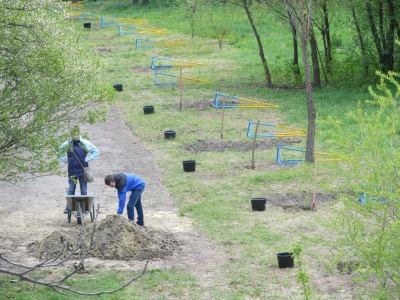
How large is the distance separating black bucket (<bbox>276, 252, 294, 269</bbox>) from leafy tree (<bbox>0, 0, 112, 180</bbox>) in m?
3.53

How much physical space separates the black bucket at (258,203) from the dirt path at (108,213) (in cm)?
123

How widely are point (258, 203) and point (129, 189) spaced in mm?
2521

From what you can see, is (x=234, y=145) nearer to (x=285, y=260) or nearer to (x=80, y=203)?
(x=80, y=203)

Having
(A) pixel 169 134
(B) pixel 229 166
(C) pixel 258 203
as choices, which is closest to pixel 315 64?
(A) pixel 169 134

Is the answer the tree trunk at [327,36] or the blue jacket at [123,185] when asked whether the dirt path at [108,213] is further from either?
the tree trunk at [327,36]

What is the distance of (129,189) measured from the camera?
13.4 m

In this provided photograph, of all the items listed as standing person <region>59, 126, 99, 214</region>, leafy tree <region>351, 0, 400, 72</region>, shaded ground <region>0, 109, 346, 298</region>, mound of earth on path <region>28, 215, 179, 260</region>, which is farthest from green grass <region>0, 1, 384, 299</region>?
standing person <region>59, 126, 99, 214</region>

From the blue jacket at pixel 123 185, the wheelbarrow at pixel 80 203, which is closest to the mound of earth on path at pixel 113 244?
the blue jacket at pixel 123 185

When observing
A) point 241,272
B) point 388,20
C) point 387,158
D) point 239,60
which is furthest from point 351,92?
point 387,158

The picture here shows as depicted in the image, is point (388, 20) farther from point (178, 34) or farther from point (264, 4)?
point (178, 34)

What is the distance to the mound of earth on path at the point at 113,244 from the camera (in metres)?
12.5

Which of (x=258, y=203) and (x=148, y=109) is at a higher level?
(x=148, y=109)

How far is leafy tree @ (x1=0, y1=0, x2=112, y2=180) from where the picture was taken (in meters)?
11.6

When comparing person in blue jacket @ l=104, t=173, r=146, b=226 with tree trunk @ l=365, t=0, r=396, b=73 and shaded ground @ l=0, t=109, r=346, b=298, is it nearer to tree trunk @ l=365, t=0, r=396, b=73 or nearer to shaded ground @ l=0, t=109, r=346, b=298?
shaded ground @ l=0, t=109, r=346, b=298
